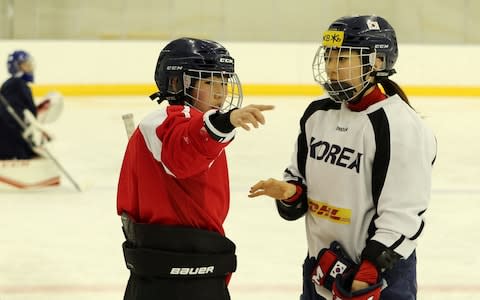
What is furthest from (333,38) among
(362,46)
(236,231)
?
(236,231)

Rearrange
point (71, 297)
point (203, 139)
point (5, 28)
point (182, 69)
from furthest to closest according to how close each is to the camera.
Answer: point (5, 28), point (71, 297), point (182, 69), point (203, 139)

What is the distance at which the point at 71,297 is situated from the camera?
133 inches

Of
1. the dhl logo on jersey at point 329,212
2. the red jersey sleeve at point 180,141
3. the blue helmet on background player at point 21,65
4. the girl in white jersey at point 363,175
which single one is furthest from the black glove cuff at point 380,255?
the blue helmet on background player at point 21,65

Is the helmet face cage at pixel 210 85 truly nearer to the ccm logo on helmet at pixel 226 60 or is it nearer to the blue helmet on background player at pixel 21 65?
the ccm logo on helmet at pixel 226 60

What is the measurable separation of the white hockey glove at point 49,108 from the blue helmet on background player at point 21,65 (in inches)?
9.9

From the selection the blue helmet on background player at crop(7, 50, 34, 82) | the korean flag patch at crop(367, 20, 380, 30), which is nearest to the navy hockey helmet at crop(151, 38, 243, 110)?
the korean flag patch at crop(367, 20, 380, 30)

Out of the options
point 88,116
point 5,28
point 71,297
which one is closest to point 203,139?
point 71,297

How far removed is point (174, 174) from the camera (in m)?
1.75

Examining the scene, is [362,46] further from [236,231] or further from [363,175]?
[236,231]

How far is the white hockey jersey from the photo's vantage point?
1901 mm

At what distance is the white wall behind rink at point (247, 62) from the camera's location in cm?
962

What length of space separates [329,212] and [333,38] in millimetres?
392

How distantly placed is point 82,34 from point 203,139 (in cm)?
997

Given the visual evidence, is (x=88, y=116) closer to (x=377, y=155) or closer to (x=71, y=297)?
(x=71, y=297)
